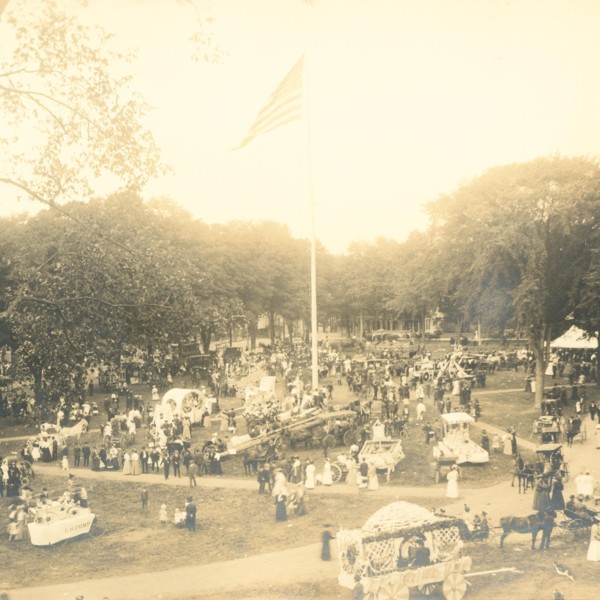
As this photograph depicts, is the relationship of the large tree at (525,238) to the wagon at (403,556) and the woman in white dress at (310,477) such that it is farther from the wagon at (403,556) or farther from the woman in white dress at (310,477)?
the wagon at (403,556)

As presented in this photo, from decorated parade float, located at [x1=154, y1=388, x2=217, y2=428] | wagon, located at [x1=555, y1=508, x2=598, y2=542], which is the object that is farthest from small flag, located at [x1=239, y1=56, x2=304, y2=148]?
wagon, located at [x1=555, y1=508, x2=598, y2=542]

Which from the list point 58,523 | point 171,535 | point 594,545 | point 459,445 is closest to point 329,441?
point 459,445

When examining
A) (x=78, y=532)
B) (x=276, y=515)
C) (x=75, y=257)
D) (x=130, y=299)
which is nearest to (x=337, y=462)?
(x=276, y=515)

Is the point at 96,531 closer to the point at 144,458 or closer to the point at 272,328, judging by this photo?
the point at 144,458

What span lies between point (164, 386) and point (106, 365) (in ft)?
19.0

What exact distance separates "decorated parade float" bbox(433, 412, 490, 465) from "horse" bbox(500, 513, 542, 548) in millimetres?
3772

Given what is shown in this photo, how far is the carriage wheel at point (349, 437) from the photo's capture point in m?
19.0

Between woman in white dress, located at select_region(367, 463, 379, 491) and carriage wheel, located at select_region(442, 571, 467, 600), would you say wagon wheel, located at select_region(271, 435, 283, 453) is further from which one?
carriage wheel, located at select_region(442, 571, 467, 600)

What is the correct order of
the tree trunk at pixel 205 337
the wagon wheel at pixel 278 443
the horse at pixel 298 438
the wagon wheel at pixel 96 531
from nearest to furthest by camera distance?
the wagon wheel at pixel 96 531 < the tree trunk at pixel 205 337 < the wagon wheel at pixel 278 443 < the horse at pixel 298 438

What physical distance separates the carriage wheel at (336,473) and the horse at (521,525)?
503 centimetres

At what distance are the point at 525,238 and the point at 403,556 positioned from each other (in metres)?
9.51

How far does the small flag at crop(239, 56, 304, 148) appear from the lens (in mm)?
14305

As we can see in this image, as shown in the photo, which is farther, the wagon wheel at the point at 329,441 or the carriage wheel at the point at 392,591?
the wagon wheel at the point at 329,441

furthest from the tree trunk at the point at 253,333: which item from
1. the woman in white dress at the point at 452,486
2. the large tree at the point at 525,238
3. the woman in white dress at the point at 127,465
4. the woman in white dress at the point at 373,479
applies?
the woman in white dress at the point at 452,486
